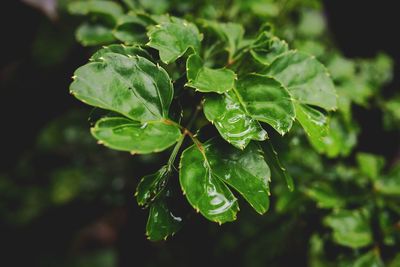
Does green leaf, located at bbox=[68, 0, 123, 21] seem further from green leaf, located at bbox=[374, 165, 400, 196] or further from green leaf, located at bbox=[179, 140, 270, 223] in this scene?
green leaf, located at bbox=[374, 165, 400, 196]

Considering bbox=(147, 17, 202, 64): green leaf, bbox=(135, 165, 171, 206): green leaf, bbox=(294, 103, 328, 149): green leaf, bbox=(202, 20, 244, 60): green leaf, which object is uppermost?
bbox=(147, 17, 202, 64): green leaf

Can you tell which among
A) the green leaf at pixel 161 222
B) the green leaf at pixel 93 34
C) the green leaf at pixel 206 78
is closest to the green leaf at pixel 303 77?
the green leaf at pixel 206 78

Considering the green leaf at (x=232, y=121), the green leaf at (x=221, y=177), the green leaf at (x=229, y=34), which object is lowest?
the green leaf at (x=221, y=177)

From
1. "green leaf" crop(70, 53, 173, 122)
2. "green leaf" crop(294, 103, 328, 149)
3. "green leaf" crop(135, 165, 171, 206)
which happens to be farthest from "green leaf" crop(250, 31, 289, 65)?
"green leaf" crop(135, 165, 171, 206)

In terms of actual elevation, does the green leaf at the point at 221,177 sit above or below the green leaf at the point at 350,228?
above

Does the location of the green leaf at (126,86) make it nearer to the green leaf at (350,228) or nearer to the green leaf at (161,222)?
the green leaf at (161,222)

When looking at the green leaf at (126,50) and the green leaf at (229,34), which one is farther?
the green leaf at (229,34)
